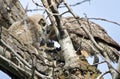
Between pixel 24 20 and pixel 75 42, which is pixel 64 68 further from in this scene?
pixel 75 42

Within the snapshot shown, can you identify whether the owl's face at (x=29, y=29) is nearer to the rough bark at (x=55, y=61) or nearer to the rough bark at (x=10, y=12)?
the rough bark at (x=10, y=12)

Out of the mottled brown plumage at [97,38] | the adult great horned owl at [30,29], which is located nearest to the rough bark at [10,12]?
the adult great horned owl at [30,29]

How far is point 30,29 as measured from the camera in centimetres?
661

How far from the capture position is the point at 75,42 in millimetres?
8180

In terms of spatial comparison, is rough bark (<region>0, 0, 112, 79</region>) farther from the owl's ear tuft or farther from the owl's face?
the owl's ear tuft

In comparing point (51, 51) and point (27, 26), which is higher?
point (27, 26)

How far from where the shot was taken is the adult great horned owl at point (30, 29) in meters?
5.74

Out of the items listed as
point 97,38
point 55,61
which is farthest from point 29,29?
point 97,38

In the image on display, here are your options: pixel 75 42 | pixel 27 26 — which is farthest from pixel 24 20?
pixel 75 42

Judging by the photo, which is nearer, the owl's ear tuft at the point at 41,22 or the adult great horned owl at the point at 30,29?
the adult great horned owl at the point at 30,29

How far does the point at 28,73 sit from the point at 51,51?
1.87 m

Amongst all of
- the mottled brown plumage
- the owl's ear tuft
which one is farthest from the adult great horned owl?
the mottled brown plumage

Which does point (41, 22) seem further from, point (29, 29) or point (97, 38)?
point (97, 38)

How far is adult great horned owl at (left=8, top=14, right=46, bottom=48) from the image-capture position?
5741mm
